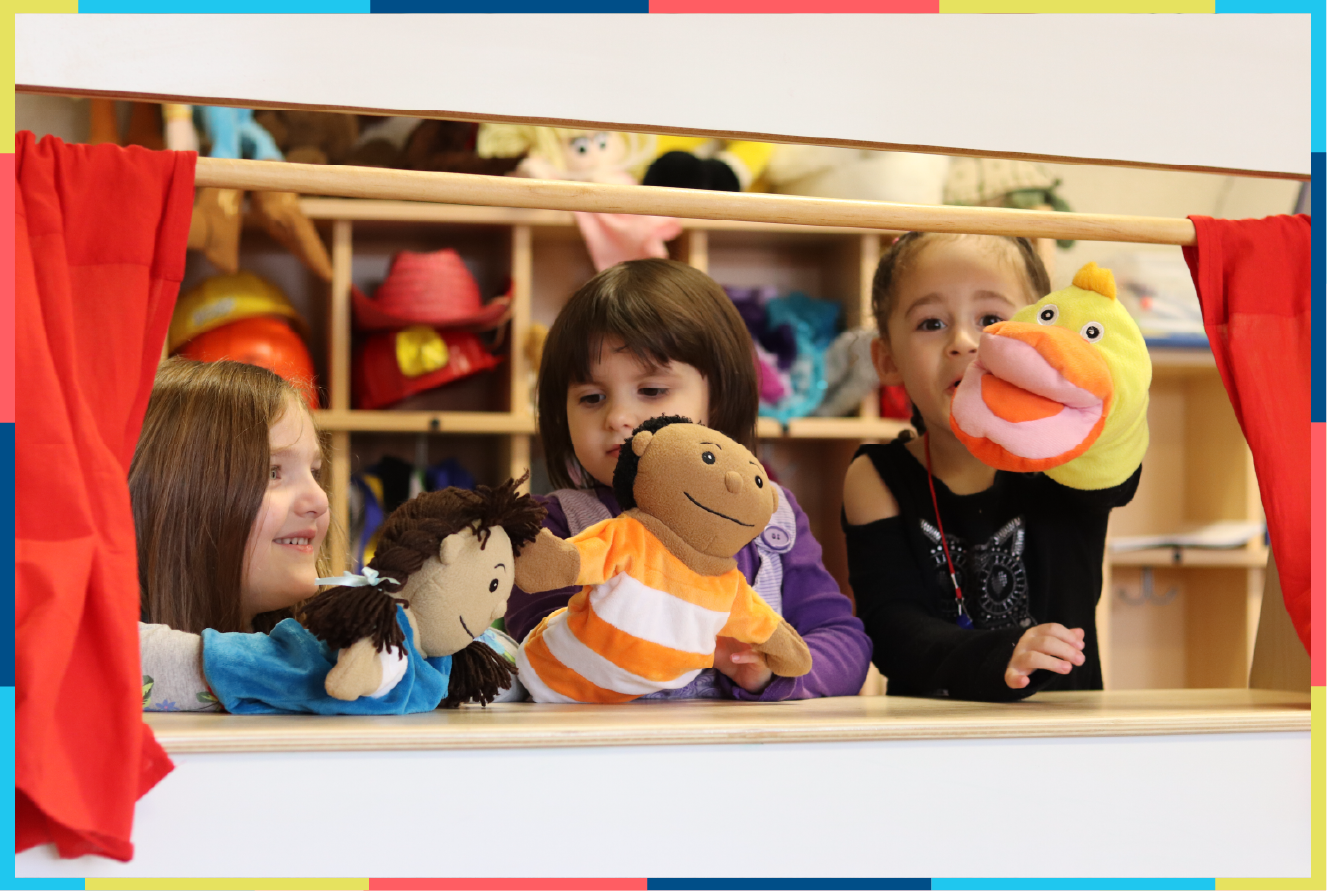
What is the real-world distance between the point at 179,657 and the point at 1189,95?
87cm

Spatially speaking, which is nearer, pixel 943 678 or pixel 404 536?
pixel 404 536

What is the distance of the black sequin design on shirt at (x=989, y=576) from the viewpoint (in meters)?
1.13

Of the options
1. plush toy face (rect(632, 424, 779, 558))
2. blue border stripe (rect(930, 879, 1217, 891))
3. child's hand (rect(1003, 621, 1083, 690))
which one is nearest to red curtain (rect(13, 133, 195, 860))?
plush toy face (rect(632, 424, 779, 558))

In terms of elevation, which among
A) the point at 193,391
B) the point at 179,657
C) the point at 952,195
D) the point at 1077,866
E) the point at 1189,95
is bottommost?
the point at 1077,866

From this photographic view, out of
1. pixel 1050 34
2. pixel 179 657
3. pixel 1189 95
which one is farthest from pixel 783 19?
pixel 179 657

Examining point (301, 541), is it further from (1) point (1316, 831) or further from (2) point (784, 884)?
(1) point (1316, 831)

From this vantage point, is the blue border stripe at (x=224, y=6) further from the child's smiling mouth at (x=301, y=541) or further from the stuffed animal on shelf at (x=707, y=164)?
the stuffed animal on shelf at (x=707, y=164)

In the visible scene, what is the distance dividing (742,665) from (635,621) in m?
0.15

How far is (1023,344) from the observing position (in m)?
0.85

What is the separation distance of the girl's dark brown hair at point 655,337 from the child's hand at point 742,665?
271mm

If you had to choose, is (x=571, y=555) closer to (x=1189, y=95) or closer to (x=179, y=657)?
(x=179, y=657)

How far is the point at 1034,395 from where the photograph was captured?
87cm

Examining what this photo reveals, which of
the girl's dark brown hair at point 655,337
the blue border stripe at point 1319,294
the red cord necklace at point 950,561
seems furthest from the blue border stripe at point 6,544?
the blue border stripe at point 1319,294

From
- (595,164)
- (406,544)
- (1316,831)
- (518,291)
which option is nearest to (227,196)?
(518,291)
